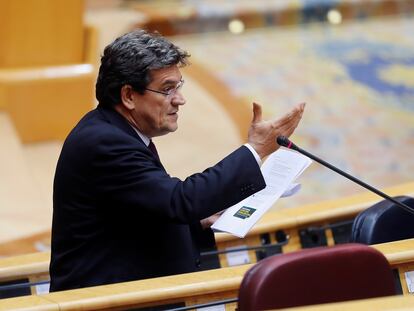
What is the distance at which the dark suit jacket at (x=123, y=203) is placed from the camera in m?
2.65

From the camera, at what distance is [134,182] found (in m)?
2.68

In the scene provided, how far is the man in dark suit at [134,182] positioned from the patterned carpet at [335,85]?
10.4 feet

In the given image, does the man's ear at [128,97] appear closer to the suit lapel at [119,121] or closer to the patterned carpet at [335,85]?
the suit lapel at [119,121]

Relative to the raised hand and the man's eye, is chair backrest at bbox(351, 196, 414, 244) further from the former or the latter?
the man's eye

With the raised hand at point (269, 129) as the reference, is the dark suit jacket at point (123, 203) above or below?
below

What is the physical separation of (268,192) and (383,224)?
0.53 metres

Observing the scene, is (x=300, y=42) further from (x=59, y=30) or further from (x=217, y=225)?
(x=217, y=225)

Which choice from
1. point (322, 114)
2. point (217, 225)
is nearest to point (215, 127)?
point (322, 114)

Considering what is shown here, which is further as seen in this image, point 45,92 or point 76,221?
point 45,92

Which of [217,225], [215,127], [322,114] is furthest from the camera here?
[322,114]

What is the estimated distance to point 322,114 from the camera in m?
7.46

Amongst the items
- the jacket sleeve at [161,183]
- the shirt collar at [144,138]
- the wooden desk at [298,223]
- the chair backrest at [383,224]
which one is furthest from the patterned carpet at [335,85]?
the jacket sleeve at [161,183]

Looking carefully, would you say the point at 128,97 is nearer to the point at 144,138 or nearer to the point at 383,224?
the point at 144,138

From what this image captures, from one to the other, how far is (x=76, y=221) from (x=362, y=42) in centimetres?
680
